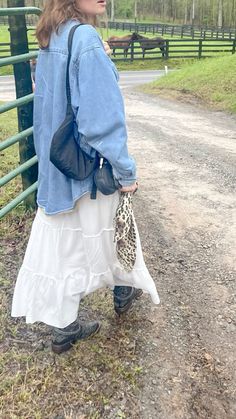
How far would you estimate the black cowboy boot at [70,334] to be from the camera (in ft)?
7.63

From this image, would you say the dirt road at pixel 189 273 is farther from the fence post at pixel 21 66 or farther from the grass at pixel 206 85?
the grass at pixel 206 85

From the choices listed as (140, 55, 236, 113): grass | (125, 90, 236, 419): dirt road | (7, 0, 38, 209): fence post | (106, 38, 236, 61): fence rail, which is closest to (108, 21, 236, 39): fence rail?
(106, 38, 236, 61): fence rail

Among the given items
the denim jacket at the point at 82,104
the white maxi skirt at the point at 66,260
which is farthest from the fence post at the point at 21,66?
the white maxi skirt at the point at 66,260

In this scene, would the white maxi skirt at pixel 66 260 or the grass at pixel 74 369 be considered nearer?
the grass at pixel 74 369

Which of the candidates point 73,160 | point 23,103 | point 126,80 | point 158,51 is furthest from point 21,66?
point 158,51

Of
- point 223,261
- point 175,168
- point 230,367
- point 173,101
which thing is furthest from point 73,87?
point 173,101

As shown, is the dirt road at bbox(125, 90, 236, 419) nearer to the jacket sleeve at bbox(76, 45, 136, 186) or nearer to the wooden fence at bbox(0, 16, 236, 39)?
the jacket sleeve at bbox(76, 45, 136, 186)

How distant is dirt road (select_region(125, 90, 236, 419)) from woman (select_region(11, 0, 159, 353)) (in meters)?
0.34

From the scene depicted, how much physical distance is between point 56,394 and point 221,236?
1.98 metres

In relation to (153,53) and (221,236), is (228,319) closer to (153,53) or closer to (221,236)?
(221,236)

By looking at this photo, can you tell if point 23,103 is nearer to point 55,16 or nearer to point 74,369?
point 55,16

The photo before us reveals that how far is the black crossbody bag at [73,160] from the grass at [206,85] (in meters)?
7.80

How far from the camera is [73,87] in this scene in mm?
1876

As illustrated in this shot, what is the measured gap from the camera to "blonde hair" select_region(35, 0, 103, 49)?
6.18 ft
